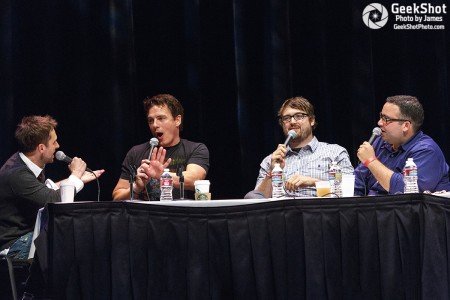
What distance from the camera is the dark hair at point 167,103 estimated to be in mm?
4344

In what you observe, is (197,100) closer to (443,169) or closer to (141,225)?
(443,169)

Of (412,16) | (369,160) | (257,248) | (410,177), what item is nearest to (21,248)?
(257,248)

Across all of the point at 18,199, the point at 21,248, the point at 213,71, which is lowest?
the point at 21,248

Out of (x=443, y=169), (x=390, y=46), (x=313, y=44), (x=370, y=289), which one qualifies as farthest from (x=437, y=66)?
(x=370, y=289)

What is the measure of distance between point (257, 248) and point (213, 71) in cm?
229

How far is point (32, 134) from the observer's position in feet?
13.1

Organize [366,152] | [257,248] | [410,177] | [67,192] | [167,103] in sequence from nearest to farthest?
[257,248] → [67,192] → [410,177] → [366,152] → [167,103]

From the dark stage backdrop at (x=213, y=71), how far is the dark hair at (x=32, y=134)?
20.1 inches

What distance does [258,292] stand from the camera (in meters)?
2.71

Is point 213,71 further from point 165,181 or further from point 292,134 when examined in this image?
point 165,181

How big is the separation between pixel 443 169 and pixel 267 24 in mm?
1734

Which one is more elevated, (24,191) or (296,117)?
(296,117)

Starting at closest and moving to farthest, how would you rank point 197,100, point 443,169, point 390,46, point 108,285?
point 108,285 < point 443,169 < point 197,100 < point 390,46

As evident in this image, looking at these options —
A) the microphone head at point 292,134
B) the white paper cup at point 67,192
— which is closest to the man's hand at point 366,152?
the microphone head at point 292,134
